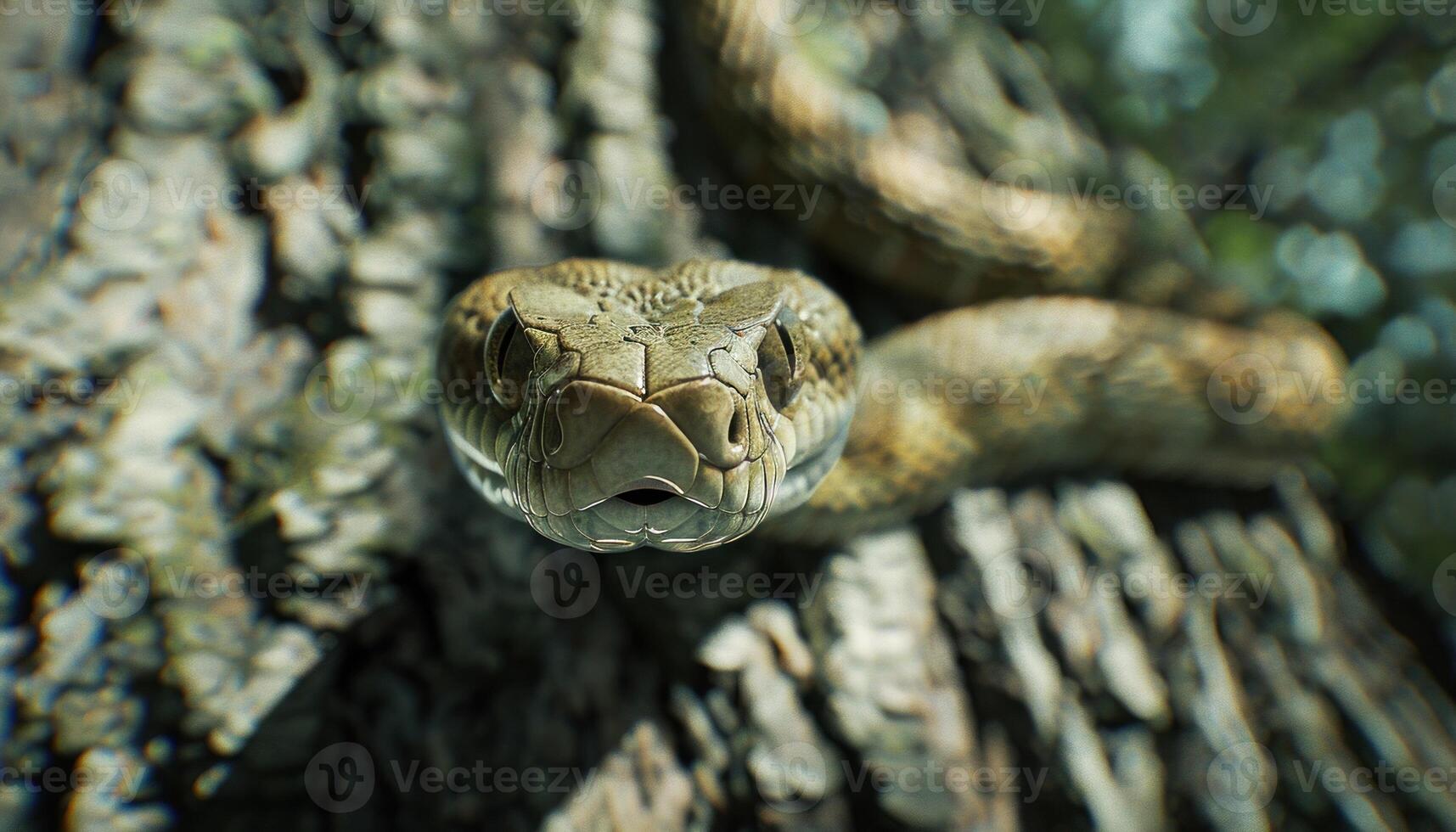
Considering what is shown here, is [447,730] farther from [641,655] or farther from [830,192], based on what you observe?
[830,192]

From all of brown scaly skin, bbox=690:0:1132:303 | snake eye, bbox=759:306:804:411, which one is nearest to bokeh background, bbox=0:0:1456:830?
brown scaly skin, bbox=690:0:1132:303

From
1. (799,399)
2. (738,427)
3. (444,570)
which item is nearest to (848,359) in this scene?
(799,399)

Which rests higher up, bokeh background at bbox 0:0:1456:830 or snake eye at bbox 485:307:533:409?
snake eye at bbox 485:307:533:409

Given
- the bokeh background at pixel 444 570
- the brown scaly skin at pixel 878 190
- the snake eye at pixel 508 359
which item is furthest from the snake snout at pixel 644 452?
the brown scaly skin at pixel 878 190

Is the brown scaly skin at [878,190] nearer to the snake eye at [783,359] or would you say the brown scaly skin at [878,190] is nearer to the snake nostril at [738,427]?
the snake eye at [783,359]

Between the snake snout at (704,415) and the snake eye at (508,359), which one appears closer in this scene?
the snake snout at (704,415)

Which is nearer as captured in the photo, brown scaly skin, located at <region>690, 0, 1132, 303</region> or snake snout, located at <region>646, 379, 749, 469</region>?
snake snout, located at <region>646, 379, 749, 469</region>

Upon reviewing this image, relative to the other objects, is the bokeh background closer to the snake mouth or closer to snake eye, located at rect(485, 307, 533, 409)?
snake eye, located at rect(485, 307, 533, 409)

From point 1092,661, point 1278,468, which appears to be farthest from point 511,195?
point 1278,468
